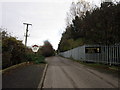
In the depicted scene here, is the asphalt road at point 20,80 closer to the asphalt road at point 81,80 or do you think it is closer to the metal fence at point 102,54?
the asphalt road at point 81,80

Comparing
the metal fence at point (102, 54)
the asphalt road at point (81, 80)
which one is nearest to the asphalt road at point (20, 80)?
the asphalt road at point (81, 80)

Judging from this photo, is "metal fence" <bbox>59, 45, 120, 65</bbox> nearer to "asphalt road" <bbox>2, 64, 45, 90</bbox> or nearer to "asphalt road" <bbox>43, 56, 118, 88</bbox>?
"asphalt road" <bbox>43, 56, 118, 88</bbox>

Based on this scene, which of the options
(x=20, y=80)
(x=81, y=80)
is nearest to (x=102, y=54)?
(x=81, y=80)

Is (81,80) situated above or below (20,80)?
below

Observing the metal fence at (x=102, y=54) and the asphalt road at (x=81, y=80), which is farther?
the metal fence at (x=102, y=54)

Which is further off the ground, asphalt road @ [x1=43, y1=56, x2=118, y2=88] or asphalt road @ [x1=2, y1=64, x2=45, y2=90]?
asphalt road @ [x1=2, y1=64, x2=45, y2=90]

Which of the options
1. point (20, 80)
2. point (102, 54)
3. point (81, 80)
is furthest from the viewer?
point (102, 54)

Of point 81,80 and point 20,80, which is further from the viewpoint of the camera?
point 81,80

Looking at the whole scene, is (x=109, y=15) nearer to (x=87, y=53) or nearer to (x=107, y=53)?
(x=107, y=53)

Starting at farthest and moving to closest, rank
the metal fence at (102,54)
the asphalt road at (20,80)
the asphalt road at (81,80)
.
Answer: the metal fence at (102,54), the asphalt road at (81,80), the asphalt road at (20,80)

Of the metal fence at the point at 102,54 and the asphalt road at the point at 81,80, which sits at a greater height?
the metal fence at the point at 102,54

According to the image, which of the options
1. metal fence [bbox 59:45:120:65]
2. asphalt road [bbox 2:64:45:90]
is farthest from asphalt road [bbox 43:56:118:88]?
metal fence [bbox 59:45:120:65]

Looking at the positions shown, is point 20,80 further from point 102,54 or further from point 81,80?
point 102,54

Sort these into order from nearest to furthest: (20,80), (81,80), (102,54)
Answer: (20,80) < (81,80) < (102,54)
